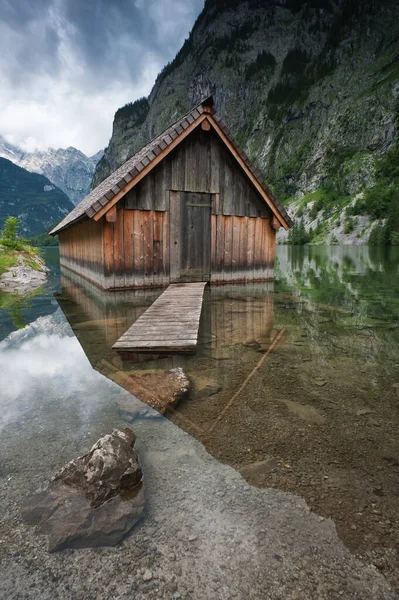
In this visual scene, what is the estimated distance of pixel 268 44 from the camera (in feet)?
514

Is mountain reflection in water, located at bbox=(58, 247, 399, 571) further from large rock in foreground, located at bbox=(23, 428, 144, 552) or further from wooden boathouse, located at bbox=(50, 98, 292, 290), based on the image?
wooden boathouse, located at bbox=(50, 98, 292, 290)

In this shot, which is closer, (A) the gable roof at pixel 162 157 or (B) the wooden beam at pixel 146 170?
(A) the gable roof at pixel 162 157

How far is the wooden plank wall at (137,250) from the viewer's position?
10172 millimetres

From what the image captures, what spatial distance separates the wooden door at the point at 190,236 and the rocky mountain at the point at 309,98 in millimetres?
67845

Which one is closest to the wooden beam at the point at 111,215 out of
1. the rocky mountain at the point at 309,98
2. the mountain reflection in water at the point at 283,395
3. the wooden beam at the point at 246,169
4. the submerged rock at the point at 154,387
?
the mountain reflection in water at the point at 283,395

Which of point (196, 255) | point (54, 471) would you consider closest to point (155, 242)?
point (196, 255)

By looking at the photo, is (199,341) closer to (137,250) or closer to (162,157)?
(137,250)

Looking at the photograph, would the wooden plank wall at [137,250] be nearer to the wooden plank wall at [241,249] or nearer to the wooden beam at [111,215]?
the wooden beam at [111,215]

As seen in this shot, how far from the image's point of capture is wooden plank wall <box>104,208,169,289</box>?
10172 mm

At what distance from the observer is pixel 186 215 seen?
36.8ft

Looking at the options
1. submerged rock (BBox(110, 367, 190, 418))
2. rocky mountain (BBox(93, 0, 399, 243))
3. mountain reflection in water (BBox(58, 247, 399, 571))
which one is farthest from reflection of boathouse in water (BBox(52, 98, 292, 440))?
rocky mountain (BBox(93, 0, 399, 243))

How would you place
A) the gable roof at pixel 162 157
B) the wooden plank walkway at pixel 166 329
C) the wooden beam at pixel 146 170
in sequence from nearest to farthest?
the wooden plank walkway at pixel 166 329 < the gable roof at pixel 162 157 < the wooden beam at pixel 146 170

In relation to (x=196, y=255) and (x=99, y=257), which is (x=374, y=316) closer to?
(x=196, y=255)

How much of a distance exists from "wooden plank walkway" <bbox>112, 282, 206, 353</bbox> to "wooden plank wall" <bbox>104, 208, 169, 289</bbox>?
10.3 feet
